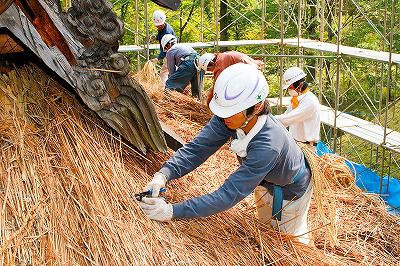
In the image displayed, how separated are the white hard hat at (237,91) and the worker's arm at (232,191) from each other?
24 cm

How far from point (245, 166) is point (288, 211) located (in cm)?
71

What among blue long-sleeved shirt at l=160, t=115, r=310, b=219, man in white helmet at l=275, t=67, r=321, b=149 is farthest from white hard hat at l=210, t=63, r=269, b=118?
man in white helmet at l=275, t=67, r=321, b=149

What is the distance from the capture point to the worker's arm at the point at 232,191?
260cm

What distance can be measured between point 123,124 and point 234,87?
701 mm

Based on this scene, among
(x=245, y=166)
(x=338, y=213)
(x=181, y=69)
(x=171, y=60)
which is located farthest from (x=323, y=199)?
(x=171, y=60)

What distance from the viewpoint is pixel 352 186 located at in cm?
484

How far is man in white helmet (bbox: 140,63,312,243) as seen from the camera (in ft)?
8.56

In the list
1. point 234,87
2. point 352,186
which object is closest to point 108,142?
point 234,87

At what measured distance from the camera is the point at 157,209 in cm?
258

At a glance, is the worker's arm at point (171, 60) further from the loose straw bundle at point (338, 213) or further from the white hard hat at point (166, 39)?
the loose straw bundle at point (338, 213)

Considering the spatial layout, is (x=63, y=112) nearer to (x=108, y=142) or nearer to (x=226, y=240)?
(x=108, y=142)

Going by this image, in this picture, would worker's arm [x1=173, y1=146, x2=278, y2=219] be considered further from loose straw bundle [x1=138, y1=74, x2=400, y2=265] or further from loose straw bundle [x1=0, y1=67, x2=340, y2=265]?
loose straw bundle [x1=138, y1=74, x2=400, y2=265]

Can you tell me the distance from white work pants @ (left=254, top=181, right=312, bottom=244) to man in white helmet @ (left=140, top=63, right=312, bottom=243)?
5.2 inches

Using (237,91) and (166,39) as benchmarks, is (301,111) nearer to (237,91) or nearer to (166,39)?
(166,39)
